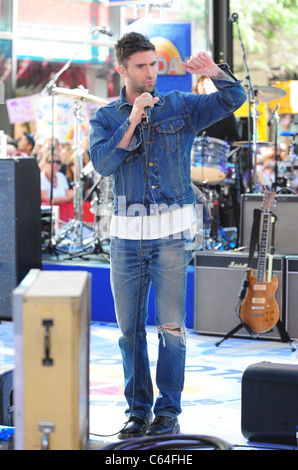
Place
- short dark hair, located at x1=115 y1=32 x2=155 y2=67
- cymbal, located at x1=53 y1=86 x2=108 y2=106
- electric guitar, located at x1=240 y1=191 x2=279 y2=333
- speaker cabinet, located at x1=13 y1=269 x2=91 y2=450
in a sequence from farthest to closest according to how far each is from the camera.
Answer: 1. cymbal, located at x1=53 y1=86 x2=108 y2=106
2. electric guitar, located at x1=240 y1=191 x2=279 y2=333
3. short dark hair, located at x1=115 y1=32 x2=155 y2=67
4. speaker cabinet, located at x1=13 y1=269 x2=91 y2=450

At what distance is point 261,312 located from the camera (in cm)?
495

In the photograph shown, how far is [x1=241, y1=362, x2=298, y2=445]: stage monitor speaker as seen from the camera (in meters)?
3.04

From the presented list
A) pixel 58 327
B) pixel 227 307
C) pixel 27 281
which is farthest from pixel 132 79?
pixel 227 307

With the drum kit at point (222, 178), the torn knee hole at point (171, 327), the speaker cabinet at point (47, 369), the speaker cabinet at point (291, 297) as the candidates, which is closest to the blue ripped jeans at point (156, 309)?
the torn knee hole at point (171, 327)

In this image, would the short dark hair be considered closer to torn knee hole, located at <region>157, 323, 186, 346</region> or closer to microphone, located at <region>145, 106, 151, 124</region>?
microphone, located at <region>145, 106, 151, 124</region>

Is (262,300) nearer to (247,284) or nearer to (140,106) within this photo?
(247,284)

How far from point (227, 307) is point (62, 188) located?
184 inches

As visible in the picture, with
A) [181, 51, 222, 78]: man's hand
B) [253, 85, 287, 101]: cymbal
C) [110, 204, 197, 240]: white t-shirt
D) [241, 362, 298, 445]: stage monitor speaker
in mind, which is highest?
[253, 85, 287, 101]: cymbal

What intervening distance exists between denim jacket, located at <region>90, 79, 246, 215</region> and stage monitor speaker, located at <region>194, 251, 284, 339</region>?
2.44m

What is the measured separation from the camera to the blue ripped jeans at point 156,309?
10.2 ft

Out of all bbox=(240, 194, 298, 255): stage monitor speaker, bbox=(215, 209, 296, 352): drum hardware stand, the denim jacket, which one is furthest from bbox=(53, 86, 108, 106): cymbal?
the denim jacket

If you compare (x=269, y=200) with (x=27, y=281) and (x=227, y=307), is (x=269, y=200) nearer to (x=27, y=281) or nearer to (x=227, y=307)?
(x=227, y=307)

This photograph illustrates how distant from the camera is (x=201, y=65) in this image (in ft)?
9.71

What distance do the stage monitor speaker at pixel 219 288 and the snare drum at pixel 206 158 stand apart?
1.50 m
